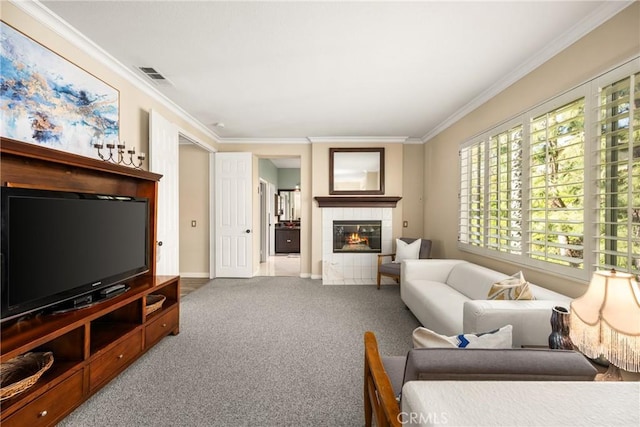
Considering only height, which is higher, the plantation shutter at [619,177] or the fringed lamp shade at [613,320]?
the plantation shutter at [619,177]

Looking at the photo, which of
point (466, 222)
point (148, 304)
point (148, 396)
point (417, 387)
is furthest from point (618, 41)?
point (148, 304)

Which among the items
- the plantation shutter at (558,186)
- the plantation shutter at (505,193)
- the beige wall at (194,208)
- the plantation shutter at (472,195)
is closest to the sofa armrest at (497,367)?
the plantation shutter at (558,186)

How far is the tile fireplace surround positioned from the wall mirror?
0.38 m

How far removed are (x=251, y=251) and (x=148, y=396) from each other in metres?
3.23

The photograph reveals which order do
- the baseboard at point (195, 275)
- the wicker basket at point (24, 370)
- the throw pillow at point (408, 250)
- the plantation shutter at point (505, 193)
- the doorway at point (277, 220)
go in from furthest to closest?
the doorway at point (277, 220) → the baseboard at point (195, 275) → the throw pillow at point (408, 250) → the plantation shutter at point (505, 193) → the wicker basket at point (24, 370)

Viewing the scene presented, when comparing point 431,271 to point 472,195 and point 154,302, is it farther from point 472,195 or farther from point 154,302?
point 154,302

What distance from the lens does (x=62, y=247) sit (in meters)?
1.72

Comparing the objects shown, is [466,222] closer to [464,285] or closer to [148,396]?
[464,285]

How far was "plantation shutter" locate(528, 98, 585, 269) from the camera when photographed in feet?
6.56

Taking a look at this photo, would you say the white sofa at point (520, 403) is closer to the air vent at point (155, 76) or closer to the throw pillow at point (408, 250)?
the air vent at point (155, 76)

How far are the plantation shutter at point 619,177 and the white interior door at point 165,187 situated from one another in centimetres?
374

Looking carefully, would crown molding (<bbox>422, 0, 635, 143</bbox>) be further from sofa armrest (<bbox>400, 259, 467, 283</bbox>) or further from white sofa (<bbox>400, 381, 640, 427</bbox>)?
white sofa (<bbox>400, 381, 640, 427</bbox>)

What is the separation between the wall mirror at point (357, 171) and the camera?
4.95m

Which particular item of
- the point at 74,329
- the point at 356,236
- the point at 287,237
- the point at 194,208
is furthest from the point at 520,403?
the point at 287,237
